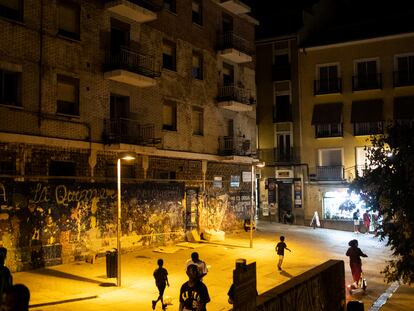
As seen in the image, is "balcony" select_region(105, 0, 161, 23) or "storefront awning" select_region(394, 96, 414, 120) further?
"storefront awning" select_region(394, 96, 414, 120)

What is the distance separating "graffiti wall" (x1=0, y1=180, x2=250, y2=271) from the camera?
17.2 metres

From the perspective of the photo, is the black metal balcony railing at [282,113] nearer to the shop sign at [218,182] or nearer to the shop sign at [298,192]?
the shop sign at [298,192]

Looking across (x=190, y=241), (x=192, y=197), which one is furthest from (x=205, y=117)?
(x=190, y=241)

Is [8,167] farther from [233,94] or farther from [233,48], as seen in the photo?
[233,48]

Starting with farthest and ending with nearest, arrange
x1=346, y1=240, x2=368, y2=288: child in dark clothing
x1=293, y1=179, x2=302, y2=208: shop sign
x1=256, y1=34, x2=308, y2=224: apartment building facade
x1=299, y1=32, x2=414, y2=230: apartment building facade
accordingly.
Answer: x1=256, y1=34, x2=308, y2=224: apartment building facade
x1=293, y1=179, x2=302, y2=208: shop sign
x1=299, y1=32, x2=414, y2=230: apartment building facade
x1=346, y1=240, x2=368, y2=288: child in dark clothing

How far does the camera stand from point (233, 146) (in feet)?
100

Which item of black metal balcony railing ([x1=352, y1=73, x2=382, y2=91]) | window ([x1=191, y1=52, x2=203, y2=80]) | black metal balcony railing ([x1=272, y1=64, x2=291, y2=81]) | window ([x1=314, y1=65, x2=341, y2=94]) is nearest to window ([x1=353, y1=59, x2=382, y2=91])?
black metal balcony railing ([x1=352, y1=73, x2=382, y2=91])

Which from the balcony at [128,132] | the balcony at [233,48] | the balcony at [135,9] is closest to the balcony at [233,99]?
the balcony at [233,48]

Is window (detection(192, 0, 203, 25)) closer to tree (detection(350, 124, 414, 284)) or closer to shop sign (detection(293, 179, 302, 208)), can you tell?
shop sign (detection(293, 179, 302, 208))

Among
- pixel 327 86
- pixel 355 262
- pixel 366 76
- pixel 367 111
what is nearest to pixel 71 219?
pixel 355 262

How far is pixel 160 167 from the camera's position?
81.9ft

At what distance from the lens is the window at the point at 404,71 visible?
3588cm

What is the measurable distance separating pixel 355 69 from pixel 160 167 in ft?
67.1

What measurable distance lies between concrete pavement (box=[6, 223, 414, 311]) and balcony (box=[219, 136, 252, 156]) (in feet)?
17.9
